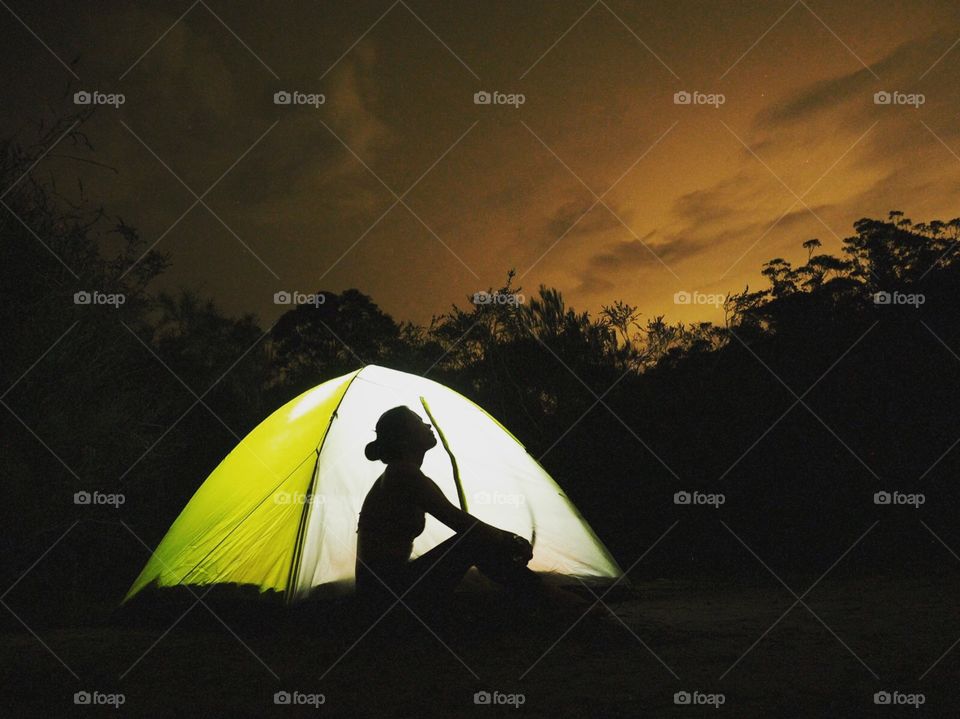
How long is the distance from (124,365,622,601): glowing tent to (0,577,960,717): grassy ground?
34 cm

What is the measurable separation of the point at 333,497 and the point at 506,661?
190cm

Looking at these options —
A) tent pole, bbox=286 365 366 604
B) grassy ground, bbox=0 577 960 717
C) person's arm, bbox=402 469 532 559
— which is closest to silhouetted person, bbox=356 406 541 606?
person's arm, bbox=402 469 532 559

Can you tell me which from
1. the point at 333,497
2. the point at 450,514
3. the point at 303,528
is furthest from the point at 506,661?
the point at 333,497

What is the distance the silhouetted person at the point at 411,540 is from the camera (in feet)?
13.8

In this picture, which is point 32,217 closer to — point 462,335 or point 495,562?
point 462,335

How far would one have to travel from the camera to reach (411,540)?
4.54m

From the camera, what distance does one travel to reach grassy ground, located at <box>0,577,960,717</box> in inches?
125

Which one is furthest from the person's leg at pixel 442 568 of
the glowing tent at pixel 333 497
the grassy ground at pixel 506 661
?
the glowing tent at pixel 333 497

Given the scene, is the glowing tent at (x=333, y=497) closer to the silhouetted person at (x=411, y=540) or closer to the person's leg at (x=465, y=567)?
the silhouetted person at (x=411, y=540)

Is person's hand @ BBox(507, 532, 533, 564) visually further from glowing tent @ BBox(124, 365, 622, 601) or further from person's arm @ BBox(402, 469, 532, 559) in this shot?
glowing tent @ BBox(124, 365, 622, 601)

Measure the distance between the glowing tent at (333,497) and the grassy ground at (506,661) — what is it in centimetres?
34

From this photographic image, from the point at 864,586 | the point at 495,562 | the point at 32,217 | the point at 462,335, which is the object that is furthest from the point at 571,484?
the point at 32,217

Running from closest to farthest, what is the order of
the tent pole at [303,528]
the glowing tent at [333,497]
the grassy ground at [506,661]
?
the grassy ground at [506,661], the tent pole at [303,528], the glowing tent at [333,497]

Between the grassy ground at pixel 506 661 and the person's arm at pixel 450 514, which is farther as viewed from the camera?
the person's arm at pixel 450 514
